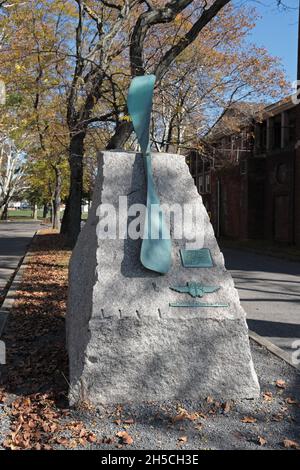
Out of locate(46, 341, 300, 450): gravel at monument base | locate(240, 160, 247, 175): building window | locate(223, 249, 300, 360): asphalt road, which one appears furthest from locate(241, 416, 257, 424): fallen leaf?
locate(240, 160, 247, 175): building window

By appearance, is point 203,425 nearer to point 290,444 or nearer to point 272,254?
point 290,444

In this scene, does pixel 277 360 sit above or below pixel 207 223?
below

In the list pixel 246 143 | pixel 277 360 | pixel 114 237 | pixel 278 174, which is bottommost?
pixel 277 360

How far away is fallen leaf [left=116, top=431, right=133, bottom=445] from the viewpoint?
3605 millimetres

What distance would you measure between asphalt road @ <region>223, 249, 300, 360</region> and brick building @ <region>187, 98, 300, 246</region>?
8.74 m

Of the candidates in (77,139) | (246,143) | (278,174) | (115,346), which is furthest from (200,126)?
(115,346)

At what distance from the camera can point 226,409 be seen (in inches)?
164

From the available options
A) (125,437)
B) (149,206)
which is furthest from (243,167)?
(125,437)

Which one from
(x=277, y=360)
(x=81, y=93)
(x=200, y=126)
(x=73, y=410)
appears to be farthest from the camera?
(x=200, y=126)

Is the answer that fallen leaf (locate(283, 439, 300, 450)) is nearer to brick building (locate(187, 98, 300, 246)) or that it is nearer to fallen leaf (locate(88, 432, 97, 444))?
fallen leaf (locate(88, 432, 97, 444))

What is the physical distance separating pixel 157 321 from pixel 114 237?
83 centimetres

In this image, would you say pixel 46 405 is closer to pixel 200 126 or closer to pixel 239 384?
pixel 239 384

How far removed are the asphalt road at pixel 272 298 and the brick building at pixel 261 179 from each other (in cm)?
874

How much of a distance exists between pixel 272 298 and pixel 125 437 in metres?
7.56
